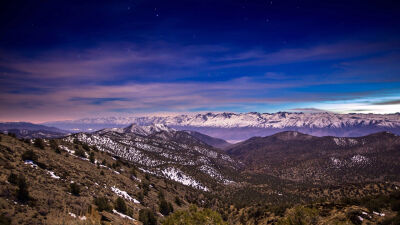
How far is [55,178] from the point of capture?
39.1m

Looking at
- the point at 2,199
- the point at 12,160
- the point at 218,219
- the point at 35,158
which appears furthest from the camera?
the point at 35,158

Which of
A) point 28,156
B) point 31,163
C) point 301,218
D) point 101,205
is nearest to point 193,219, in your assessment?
point 301,218

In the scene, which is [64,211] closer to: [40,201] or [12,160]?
[40,201]

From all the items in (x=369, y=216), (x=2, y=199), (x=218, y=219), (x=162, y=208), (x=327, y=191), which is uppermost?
(x=2, y=199)

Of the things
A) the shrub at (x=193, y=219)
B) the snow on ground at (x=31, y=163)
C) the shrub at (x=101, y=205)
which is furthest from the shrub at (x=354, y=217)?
the snow on ground at (x=31, y=163)

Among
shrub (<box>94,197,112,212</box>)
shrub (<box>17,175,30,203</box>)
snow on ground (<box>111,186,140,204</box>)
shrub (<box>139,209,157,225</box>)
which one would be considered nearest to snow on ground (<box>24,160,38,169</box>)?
shrub (<box>94,197,112,212</box>)

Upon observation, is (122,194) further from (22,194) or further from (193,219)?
(193,219)

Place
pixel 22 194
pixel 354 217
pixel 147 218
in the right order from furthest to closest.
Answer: pixel 147 218, pixel 354 217, pixel 22 194

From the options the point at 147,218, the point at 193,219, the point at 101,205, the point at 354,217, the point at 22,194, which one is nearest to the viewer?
the point at 193,219

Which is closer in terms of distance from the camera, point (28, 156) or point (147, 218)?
point (147, 218)

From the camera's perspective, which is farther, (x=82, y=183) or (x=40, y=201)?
(x=82, y=183)

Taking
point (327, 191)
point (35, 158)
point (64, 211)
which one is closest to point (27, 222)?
point (64, 211)

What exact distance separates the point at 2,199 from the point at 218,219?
2487 cm

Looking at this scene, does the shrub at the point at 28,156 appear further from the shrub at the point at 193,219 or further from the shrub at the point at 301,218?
Answer: the shrub at the point at 301,218
